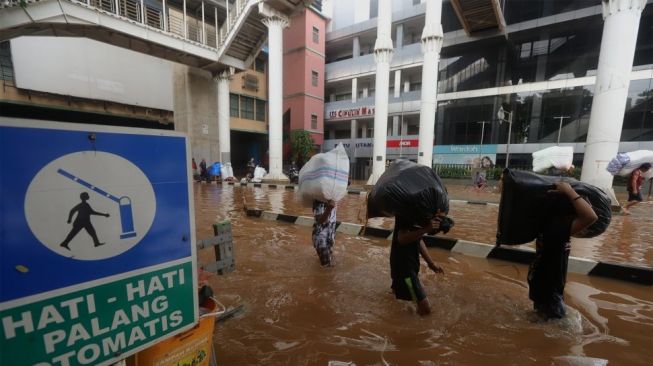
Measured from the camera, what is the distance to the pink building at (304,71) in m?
25.0

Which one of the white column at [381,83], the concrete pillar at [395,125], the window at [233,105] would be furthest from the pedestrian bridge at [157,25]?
the concrete pillar at [395,125]

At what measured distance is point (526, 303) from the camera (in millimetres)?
2998

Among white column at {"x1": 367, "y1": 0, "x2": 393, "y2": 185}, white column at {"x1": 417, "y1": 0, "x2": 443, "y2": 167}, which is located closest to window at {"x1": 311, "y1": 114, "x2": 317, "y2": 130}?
white column at {"x1": 367, "y1": 0, "x2": 393, "y2": 185}

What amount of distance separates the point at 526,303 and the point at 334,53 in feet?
100

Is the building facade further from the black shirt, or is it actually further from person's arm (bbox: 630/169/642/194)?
the black shirt

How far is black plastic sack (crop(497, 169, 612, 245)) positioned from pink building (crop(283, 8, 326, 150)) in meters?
23.7

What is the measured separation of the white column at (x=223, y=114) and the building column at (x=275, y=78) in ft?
11.2

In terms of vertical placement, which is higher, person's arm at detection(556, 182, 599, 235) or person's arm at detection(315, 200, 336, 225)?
person's arm at detection(556, 182, 599, 235)

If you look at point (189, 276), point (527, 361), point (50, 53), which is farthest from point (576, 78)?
point (50, 53)

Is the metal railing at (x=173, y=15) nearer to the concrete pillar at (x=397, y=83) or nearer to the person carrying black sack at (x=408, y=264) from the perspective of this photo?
the concrete pillar at (x=397, y=83)

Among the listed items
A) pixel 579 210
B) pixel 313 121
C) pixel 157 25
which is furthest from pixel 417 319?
pixel 313 121

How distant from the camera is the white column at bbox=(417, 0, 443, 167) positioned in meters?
15.5

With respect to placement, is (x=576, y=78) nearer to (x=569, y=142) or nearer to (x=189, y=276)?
(x=569, y=142)

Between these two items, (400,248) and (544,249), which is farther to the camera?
(400,248)
